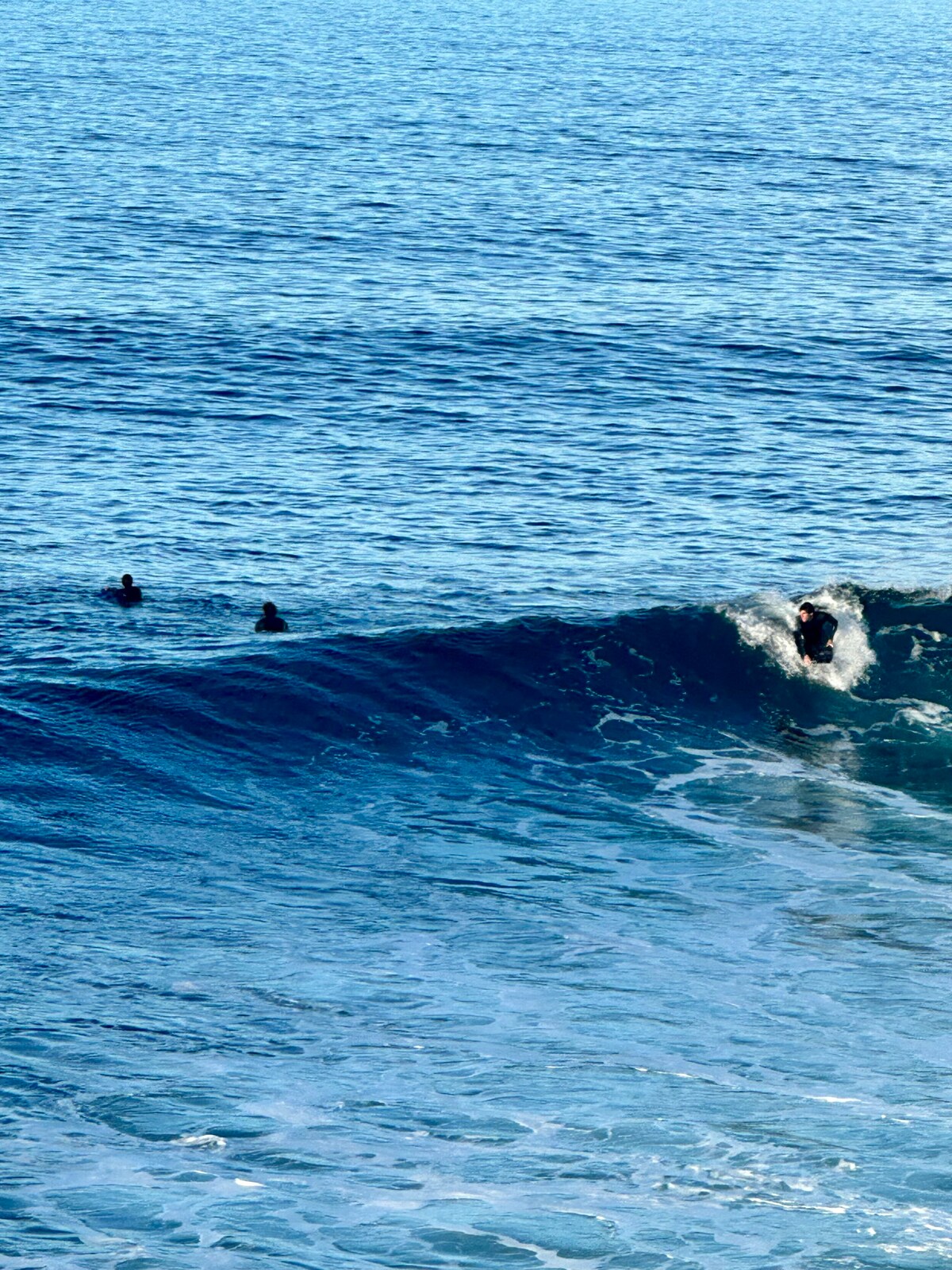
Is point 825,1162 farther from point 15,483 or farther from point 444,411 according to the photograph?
point 444,411

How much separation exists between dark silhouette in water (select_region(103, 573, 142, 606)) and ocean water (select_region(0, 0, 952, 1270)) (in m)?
0.41

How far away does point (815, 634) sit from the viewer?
39875 mm

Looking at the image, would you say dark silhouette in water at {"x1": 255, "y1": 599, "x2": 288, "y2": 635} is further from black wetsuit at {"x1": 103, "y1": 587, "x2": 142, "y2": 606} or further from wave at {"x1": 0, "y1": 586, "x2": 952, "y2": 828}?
black wetsuit at {"x1": 103, "y1": 587, "x2": 142, "y2": 606}

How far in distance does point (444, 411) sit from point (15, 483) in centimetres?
1462

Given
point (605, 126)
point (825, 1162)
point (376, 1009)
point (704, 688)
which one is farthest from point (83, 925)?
point (605, 126)

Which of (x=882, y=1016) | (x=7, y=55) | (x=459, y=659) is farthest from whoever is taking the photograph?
(x=7, y=55)

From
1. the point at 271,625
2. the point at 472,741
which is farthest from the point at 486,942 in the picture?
the point at 271,625

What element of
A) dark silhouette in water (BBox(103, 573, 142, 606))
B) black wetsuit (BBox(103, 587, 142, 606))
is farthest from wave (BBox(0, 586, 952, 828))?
black wetsuit (BBox(103, 587, 142, 606))

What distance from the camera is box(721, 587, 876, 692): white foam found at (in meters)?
40.7

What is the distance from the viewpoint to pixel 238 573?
44375mm

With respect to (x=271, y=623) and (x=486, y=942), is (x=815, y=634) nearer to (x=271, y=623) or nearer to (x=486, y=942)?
(x=271, y=623)

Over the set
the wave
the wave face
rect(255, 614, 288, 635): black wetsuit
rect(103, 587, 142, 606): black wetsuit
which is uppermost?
rect(103, 587, 142, 606): black wetsuit

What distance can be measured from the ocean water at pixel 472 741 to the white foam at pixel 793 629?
107 mm

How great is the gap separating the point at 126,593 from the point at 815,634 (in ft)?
52.5
